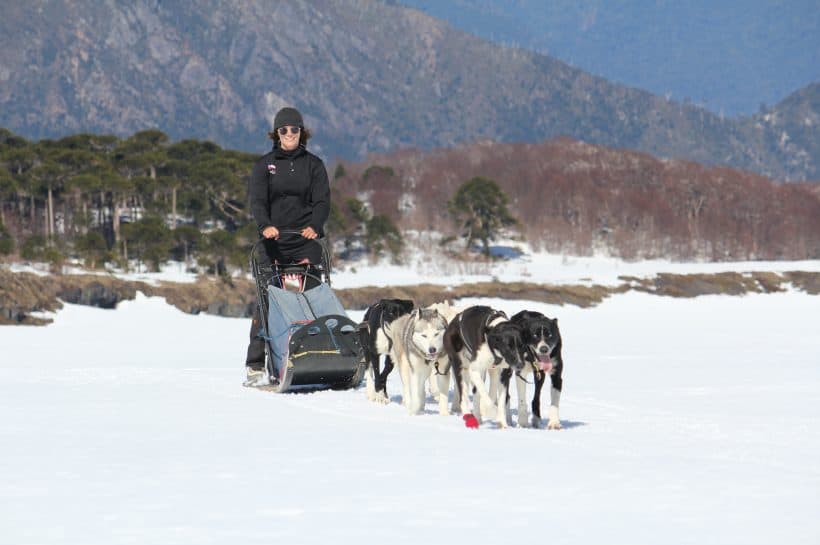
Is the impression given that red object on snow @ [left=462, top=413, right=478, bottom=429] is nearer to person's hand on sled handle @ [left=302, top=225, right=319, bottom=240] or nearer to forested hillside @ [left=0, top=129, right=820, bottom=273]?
person's hand on sled handle @ [left=302, top=225, right=319, bottom=240]

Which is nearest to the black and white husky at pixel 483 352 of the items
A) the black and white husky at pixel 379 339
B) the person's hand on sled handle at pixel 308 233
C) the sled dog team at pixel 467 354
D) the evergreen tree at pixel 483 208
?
the sled dog team at pixel 467 354

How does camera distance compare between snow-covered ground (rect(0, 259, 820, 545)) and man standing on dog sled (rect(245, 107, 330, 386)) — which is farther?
man standing on dog sled (rect(245, 107, 330, 386))

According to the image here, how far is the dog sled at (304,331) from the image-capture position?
33.1ft

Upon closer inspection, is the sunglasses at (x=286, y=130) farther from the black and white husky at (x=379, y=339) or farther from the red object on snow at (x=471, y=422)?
the red object on snow at (x=471, y=422)

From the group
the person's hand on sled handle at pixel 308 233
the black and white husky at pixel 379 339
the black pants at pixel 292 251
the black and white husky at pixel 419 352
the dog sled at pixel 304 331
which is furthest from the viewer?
the black pants at pixel 292 251

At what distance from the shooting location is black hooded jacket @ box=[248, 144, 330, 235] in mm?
10312

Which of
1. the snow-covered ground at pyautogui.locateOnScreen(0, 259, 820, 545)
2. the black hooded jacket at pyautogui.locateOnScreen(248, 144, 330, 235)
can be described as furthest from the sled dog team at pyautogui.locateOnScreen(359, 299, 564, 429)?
the black hooded jacket at pyautogui.locateOnScreen(248, 144, 330, 235)

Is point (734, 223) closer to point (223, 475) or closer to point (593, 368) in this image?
point (593, 368)

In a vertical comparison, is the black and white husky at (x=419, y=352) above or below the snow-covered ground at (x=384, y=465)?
above

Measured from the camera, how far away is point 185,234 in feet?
134

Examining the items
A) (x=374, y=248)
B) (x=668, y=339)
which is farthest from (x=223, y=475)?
(x=374, y=248)

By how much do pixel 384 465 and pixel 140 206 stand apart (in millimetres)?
44179

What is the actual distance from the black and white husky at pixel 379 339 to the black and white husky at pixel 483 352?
38.0 inches

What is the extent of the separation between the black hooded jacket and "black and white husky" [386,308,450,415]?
1381 mm
